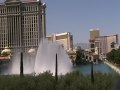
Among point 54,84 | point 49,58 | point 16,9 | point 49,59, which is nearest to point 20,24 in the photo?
point 16,9

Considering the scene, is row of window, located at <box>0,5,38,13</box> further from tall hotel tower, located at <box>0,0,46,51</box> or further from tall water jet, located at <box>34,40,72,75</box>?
tall water jet, located at <box>34,40,72,75</box>

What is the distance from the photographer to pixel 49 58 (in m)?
43.2

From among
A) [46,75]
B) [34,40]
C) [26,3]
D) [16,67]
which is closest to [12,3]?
[26,3]

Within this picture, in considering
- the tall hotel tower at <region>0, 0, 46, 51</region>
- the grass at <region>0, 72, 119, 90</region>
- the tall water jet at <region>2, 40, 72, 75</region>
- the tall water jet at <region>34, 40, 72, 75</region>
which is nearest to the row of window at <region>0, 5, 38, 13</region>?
the tall hotel tower at <region>0, 0, 46, 51</region>

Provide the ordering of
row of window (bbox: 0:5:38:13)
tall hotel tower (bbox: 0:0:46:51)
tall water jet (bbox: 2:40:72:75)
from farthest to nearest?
row of window (bbox: 0:5:38:13), tall hotel tower (bbox: 0:0:46:51), tall water jet (bbox: 2:40:72:75)

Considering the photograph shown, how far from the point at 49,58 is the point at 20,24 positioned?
370 feet

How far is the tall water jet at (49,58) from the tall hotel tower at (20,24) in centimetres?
10751

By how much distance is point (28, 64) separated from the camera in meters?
50.2

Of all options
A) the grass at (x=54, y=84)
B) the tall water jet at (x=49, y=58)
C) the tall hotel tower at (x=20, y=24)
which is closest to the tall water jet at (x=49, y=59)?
the tall water jet at (x=49, y=58)

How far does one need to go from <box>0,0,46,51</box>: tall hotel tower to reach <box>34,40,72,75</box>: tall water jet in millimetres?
107506

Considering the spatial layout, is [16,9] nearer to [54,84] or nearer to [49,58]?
[49,58]

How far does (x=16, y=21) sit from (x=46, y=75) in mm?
135624

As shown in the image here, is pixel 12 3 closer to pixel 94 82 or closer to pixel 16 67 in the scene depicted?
pixel 16 67

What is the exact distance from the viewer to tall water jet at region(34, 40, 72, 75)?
134 feet
